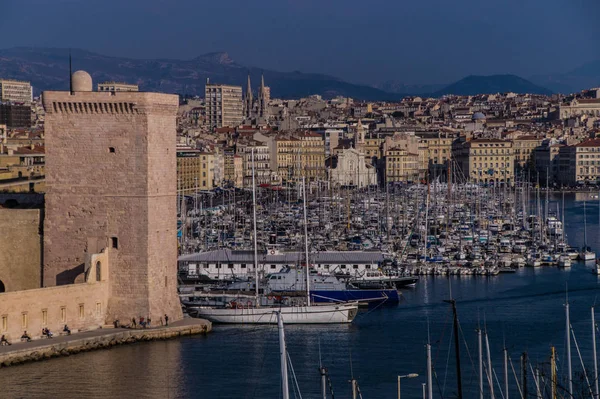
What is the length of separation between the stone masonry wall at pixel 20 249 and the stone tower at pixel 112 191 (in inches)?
15.9

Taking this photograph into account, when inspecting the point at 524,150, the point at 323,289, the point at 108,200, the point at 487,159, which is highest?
the point at 524,150

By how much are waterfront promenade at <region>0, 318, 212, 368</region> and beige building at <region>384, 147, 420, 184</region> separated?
56.9m

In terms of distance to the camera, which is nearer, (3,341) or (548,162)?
(3,341)

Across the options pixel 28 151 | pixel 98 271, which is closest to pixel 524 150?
pixel 28 151

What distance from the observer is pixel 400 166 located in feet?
257

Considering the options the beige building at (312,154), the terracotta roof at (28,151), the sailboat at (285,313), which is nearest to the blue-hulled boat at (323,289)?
the sailboat at (285,313)

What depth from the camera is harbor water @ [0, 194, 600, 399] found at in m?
16.8

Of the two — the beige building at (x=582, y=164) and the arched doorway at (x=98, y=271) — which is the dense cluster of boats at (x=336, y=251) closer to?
the arched doorway at (x=98, y=271)

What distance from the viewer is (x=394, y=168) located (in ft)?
255

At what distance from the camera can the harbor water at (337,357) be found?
662 inches

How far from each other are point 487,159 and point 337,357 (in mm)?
63709

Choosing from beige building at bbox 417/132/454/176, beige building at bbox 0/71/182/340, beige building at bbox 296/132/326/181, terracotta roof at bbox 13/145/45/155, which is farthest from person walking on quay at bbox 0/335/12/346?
beige building at bbox 417/132/454/176

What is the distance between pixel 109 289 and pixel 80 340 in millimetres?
1210

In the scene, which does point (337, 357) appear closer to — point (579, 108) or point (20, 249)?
point (20, 249)
